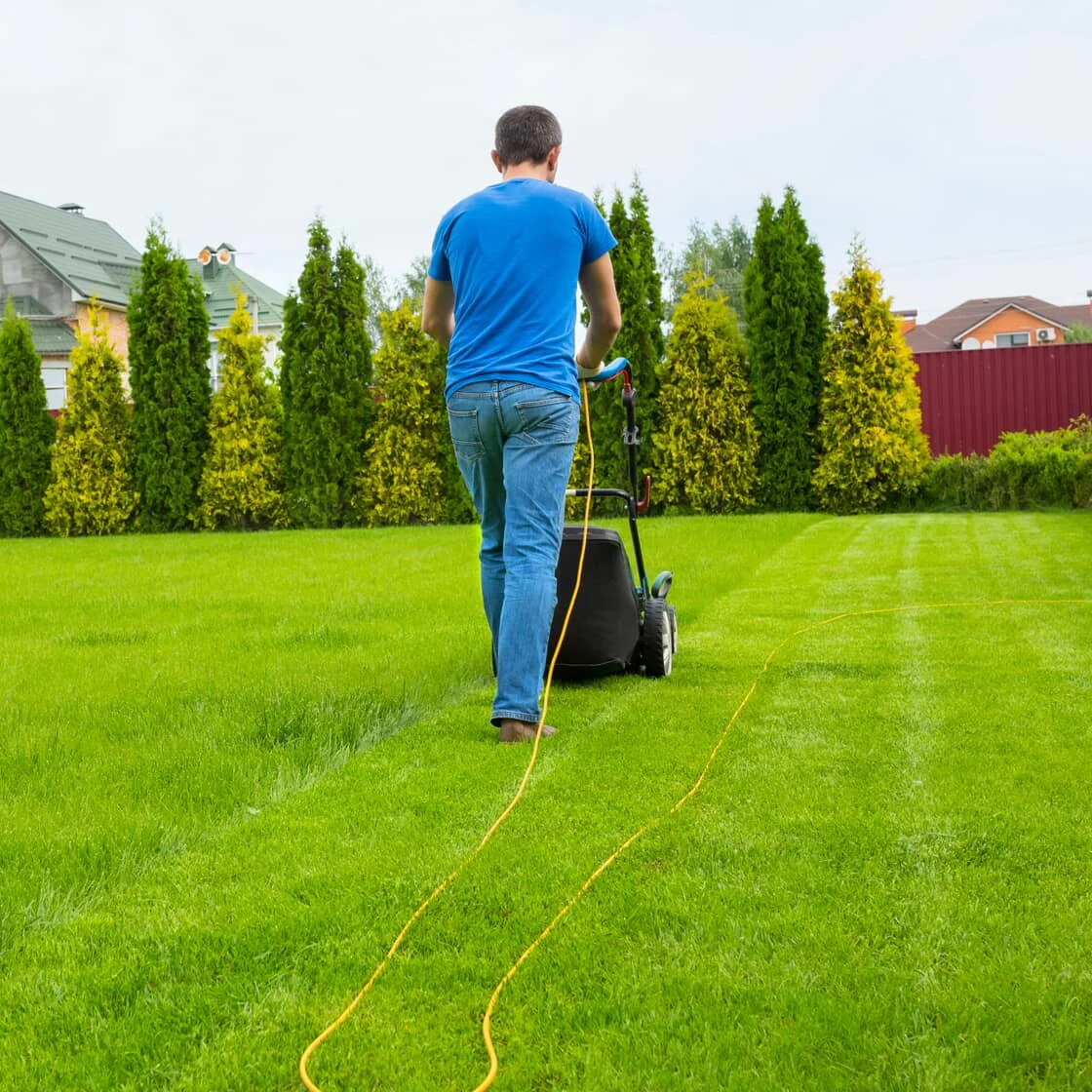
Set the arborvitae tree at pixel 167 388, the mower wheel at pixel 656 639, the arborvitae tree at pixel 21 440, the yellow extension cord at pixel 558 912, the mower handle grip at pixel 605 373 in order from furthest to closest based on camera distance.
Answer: the arborvitae tree at pixel 21 440 → the arborvitae tree at pixel 167 388 → the mower wheel at pixel 656 639 → the mower handle grip at pixel 605 373 → the yellow extension cord at pixel 558 912

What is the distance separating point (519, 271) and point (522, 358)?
0.87ft

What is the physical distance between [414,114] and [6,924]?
877 cm

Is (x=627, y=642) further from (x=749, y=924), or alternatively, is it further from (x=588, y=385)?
(x=749, y=924)

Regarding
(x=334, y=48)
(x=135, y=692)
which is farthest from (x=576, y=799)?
(x=334, y=48)

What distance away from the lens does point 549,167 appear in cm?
371

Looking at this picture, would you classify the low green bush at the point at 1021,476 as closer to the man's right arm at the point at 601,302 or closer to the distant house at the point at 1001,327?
the man's right arm at the point at 601,302

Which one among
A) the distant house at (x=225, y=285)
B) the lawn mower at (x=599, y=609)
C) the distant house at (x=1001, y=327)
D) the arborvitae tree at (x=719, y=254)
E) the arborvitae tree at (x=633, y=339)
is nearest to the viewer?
the lawn mower at (x=599, y=609)

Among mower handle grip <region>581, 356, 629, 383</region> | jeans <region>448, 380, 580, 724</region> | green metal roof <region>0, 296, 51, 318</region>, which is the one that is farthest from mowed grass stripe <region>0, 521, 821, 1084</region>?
green metal roof <region>0, 296, 51, 318</region>

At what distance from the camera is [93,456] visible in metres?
15.9

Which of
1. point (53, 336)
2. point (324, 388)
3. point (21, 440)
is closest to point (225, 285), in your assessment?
point (53, 336)

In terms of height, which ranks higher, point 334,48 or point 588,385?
point 334,48

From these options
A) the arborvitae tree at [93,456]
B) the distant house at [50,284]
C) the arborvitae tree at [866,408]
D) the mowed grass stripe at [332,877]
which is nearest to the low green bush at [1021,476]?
the arborvitae tree at [866,408]

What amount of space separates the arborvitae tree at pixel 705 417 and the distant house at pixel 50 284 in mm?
17971

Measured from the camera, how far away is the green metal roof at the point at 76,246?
2936 centimetres
